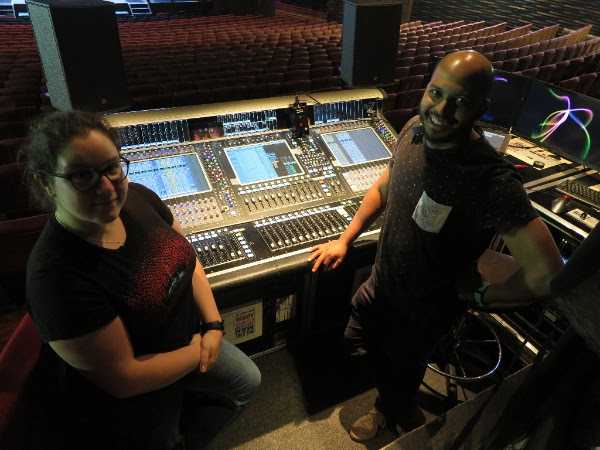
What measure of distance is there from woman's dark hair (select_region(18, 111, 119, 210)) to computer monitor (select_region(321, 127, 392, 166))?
132 centimetres

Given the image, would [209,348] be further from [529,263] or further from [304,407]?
[529,263]

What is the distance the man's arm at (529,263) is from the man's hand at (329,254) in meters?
0.64

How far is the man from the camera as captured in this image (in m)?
1.23

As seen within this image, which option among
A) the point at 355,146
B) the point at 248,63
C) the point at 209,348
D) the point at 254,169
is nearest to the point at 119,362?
the point at 209,348

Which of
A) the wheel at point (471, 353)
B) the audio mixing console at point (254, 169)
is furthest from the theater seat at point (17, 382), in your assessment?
the wheel at point (471, 353)

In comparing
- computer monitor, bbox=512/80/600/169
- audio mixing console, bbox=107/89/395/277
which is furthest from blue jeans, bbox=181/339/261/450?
computer monitor, bbox=512/80/600/169

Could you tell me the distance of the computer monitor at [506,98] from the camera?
2.68 meters

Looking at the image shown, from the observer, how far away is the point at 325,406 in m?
2.16

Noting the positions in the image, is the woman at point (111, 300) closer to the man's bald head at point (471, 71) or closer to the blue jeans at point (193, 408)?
the blue jeans at point (193, 408)

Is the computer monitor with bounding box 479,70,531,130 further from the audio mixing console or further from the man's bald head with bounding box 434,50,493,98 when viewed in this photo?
the man's bald head with bounding box 434,50,493,98

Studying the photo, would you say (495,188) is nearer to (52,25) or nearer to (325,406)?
(325,406)

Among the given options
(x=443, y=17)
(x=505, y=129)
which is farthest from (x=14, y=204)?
(x=443, y=17)

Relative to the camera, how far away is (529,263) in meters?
1.24

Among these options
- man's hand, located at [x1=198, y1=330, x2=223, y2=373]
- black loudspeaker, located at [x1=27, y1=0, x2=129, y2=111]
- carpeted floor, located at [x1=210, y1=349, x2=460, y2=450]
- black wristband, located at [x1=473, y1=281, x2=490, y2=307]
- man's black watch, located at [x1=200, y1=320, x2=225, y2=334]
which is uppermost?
black loudspeaker, located at [x1=27, y1=0, x2=129, y2=111]
